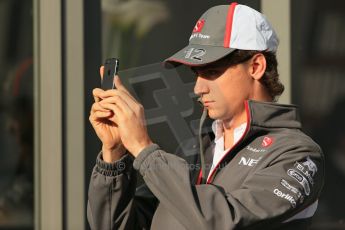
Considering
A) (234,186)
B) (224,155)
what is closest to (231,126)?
(224,155)

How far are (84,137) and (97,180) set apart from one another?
1.82 meters

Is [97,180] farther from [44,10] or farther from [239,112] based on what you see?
[44,10]

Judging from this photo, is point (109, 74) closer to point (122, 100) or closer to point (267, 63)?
point (122, 100)

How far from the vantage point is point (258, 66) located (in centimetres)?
197

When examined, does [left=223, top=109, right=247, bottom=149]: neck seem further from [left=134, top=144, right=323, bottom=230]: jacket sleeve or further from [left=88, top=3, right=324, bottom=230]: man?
[left=134, top=144, right=323, bottom=230]: jacket sleeve

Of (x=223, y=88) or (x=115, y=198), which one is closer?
(x=223, y=88)

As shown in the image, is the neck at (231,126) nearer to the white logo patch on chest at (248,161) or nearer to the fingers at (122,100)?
the white logo patch on chest at (248,161)

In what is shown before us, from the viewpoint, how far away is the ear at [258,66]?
196 cm

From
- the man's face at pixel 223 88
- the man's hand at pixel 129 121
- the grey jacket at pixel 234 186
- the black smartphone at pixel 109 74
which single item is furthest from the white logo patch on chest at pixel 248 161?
the black smartphone at pixel 109 74

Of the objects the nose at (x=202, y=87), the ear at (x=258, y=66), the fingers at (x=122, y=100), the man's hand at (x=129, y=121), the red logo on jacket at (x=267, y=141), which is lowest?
the red logo on jacket at (x=267, y=141)

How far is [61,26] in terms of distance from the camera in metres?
3.82

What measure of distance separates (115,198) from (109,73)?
331 millimetres

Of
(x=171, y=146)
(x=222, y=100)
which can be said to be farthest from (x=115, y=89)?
(x=171, y=146)

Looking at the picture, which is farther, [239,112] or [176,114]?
[176,114]
